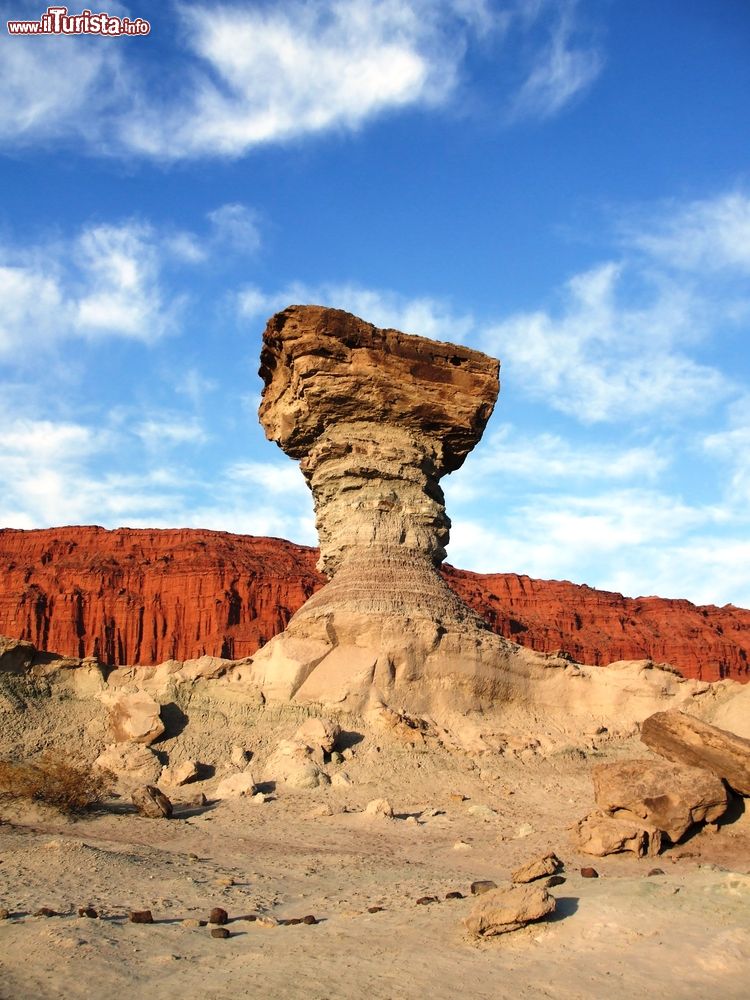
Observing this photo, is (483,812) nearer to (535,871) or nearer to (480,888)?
(535,871)

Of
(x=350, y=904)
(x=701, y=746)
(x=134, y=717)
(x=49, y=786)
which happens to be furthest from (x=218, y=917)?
(x=134, y=717)

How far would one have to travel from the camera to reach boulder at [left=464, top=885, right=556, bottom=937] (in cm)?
654

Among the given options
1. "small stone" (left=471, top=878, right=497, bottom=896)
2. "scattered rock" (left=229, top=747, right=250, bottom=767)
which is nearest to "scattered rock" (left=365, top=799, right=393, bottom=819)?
"scattered rock" (left=229, top=747, right=250, bottom=767)

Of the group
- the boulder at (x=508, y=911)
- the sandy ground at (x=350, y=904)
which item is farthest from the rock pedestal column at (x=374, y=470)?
the boulder at (x=508, y=911)

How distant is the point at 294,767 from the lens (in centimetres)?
1355

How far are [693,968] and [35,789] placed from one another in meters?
8.92

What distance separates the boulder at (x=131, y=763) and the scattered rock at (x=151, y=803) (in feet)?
4.27

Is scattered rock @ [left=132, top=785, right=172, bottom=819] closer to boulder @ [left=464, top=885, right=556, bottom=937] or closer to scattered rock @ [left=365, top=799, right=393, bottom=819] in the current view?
scattered rock @ [left=365, top=799, right=393, bottom=819]

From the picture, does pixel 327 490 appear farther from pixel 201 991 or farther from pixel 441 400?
pixel 201 991

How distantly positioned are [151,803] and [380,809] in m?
3.09

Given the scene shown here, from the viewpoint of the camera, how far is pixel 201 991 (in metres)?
5.70

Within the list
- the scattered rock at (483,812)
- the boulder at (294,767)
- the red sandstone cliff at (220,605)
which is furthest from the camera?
the red sandstone cliff at (220,605)

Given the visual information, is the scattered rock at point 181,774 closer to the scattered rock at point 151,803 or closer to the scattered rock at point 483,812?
the scattered rock at point 151,803

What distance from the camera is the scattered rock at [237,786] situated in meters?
12.9
